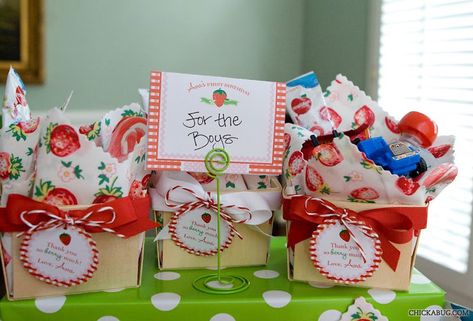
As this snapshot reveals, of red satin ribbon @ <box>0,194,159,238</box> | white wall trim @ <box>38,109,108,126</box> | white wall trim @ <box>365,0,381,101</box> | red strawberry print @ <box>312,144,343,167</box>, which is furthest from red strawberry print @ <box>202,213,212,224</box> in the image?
white wall trim @ <box>38,109,108,126</box>

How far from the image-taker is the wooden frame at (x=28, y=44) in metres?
2.13

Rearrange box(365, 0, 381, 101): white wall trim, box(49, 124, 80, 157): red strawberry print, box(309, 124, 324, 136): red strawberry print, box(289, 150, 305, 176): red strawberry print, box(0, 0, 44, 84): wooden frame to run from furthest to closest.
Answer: box(0, 0, 44, 84): wooden frame
box(365, 0, 381, 101): white wall trim
box(309, 124, 324, 136): red strawberry print
box(289, 150, 305, 176): red strawberry print
box(49, 124, 80, 157): red strawberry print

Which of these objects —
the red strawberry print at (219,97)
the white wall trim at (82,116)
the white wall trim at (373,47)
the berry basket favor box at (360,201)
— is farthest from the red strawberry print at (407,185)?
the white wall trim at (82,116)

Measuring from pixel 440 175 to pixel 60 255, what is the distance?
1.99 ft

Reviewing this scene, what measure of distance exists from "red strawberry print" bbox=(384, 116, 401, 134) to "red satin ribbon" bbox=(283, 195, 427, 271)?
19 centimetres

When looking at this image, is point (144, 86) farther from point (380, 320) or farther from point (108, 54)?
point (380, 320)

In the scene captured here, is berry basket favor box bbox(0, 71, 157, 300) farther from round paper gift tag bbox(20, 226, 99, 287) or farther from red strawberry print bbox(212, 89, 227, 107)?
red strawberry print bbox(212, 89, 227, 107)

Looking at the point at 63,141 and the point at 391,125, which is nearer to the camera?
the point at 63,141

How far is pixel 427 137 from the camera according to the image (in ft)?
3.06

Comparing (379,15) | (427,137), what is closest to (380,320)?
(427,137)

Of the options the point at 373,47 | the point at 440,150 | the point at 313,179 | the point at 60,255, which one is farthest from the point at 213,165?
the point at 373,47

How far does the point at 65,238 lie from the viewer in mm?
820

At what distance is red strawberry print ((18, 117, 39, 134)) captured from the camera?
2.72 feet

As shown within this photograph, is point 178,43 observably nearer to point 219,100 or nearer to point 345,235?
point 219,100
